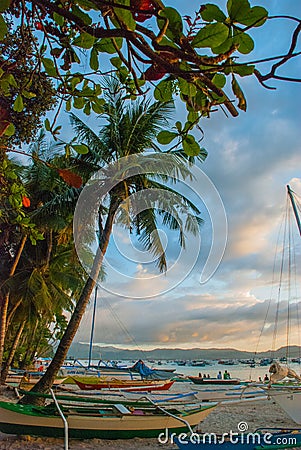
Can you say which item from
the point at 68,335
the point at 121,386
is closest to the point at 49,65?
the point at 68,335

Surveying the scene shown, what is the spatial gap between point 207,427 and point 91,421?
2875 mm

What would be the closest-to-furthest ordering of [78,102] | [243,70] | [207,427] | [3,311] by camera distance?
[243,70]
[78,102]
[207,427]
[3,311]

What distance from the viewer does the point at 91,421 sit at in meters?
5.44

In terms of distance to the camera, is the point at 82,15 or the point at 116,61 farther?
the point at 116,61

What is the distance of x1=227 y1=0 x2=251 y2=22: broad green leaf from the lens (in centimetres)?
57

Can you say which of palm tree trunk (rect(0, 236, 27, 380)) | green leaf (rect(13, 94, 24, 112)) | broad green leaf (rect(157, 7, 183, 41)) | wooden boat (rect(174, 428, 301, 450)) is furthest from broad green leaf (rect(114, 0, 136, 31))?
palm tree trunk (rect(0, 236, 27, 380))

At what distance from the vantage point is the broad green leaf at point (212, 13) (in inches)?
23.1

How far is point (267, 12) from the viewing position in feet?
1.89

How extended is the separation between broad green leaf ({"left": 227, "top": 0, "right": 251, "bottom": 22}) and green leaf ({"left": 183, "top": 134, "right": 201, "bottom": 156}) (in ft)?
0.88

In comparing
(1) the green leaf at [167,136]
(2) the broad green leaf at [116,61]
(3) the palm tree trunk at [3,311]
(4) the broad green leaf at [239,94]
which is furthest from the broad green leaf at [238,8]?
(3) the palm tree trunk at [3,311]

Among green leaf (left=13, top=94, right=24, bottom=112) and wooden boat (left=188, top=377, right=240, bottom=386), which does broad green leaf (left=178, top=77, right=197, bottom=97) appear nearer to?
green leaf (left=13, top=94, right=24, bottom=112)

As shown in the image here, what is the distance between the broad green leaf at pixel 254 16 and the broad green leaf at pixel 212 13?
0.09 ft
